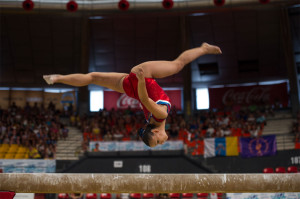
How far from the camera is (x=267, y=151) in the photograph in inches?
566

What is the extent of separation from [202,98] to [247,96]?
10.9ft

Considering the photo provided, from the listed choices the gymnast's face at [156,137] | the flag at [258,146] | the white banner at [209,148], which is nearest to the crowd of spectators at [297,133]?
the flag at [258,146]

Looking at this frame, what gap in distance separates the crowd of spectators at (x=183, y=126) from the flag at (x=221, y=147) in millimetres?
727

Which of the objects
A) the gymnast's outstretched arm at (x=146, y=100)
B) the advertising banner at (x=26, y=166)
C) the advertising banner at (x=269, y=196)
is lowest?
the advertising banner at (x=269, y=196)

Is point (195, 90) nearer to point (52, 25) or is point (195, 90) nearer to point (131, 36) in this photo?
point (131, 36)

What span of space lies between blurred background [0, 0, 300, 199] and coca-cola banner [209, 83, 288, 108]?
72 millimetres

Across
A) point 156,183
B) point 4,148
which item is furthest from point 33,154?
point 156,183

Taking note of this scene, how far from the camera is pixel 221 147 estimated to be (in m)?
14.8

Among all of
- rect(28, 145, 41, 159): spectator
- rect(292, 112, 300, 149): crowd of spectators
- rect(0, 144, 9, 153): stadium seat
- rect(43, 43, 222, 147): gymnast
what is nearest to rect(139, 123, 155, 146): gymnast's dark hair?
rect(43, 43, 222, 147): gymnast

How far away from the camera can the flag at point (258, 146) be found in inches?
565

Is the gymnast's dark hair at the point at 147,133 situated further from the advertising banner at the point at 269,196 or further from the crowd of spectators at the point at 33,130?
the crowd of spectators at the point at 33,130

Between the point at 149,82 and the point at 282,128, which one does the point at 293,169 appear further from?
the point at 149,82

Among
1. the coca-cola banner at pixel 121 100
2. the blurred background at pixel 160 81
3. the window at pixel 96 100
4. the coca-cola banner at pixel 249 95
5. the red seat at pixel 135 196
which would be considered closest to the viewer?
the red seat at pixel 135 196

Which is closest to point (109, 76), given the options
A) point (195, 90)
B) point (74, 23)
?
point (74, 23)
